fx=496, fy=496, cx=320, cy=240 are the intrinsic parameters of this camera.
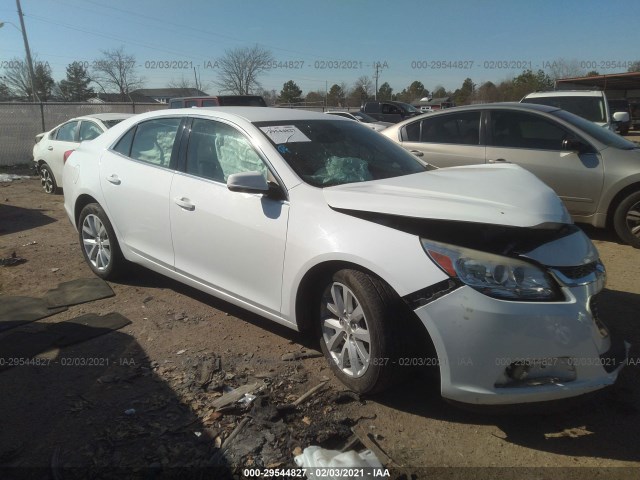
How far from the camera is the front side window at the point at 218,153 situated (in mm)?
3516

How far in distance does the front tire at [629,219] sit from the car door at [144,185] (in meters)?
4.99

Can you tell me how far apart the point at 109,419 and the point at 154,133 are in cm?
251

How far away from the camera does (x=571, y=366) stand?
2.42 meters

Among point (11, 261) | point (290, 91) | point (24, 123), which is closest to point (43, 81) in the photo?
point (290, 91)

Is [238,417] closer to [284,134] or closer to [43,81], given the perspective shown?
[284,134]

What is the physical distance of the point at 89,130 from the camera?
883 cm

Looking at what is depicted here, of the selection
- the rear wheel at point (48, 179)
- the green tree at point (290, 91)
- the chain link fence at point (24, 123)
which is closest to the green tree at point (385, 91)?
the green tree at point (290, 91)

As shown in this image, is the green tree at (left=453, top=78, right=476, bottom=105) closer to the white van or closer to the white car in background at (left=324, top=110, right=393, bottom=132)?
the white car in background at (left=324, top=110, right=393, bottom=132)

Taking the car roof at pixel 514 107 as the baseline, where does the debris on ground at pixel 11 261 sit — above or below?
below

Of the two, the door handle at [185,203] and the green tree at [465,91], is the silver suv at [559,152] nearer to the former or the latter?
the door handle at [185,203]

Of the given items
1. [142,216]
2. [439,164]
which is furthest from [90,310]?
[439,164]

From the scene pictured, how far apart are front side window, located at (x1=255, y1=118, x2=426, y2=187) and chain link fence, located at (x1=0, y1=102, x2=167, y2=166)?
41.3 feet

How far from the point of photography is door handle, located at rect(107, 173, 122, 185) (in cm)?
438

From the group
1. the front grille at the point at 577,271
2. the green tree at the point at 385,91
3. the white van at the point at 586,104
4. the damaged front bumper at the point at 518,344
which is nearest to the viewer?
the damaged front bumper at the point at 518,344
